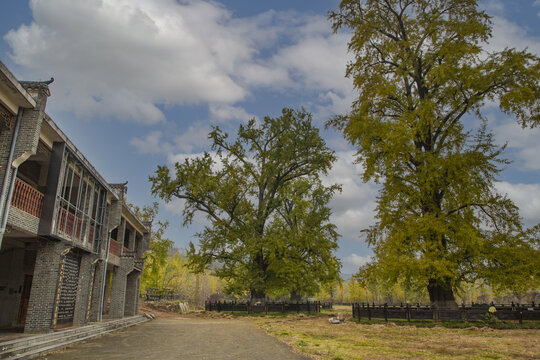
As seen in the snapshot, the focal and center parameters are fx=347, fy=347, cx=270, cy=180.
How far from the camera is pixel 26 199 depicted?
408 inches

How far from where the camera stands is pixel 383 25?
72.5ft

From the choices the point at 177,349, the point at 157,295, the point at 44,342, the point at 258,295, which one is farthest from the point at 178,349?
the point at 157,295

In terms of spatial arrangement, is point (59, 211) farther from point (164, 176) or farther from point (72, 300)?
point (164, 176)

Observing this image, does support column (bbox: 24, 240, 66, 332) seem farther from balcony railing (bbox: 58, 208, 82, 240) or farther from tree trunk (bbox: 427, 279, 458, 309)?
tree trunk (bbox: 427, 279, 458, 309)

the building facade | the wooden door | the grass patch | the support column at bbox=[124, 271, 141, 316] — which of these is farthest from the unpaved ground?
the support column at bbox=[124, 271, 141, 316]

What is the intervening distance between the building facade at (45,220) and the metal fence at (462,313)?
14.7 metres

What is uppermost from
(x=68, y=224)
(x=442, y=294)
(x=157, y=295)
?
(x=68, y=224)

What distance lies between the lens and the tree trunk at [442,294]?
17516 mm

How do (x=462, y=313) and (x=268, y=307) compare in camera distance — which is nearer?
(x=462, y=313)

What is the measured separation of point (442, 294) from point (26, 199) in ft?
61.8

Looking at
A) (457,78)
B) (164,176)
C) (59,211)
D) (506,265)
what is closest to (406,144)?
(457,78)

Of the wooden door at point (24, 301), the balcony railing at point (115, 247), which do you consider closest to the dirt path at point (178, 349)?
the wooden door at point (24, 301)

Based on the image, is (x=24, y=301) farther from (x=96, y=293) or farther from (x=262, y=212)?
(x=262, y=212)

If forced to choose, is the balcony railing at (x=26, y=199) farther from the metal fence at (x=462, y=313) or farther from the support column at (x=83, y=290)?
the metal fence at (x=462, y=313)
